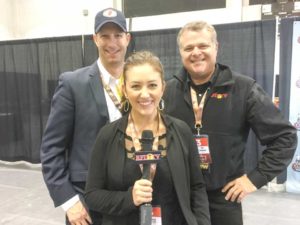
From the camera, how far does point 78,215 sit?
1484 millimetres

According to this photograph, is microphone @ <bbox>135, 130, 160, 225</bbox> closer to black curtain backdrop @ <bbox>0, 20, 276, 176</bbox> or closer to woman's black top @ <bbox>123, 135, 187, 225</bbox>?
woman's black top @ <bbox>123, 135, 187, 225</bbox>

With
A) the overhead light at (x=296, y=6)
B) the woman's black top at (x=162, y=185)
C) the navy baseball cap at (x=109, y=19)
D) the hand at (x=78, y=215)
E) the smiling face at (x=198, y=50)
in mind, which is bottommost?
the hand at (x=78, y=215)

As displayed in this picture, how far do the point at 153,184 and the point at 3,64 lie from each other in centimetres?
530

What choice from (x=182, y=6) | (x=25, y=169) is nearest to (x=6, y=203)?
(x=25, y=169)

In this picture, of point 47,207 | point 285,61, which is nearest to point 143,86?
point 47,207

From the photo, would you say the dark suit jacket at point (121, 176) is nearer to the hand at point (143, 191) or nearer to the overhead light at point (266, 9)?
the hand at point (143, 191)

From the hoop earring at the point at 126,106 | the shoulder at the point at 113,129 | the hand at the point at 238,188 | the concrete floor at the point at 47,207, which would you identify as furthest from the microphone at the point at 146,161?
the concrete floor at the point at 47,207

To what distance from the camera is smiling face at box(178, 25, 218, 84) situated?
1.50 metres

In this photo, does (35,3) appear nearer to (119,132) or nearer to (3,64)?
(3,64)

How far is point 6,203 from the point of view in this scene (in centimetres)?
402

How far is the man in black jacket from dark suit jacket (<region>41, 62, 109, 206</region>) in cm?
38

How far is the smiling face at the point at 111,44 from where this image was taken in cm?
152

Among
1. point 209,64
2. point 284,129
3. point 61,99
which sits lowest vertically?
point 284,129

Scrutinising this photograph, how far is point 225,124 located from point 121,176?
0.60 metres
